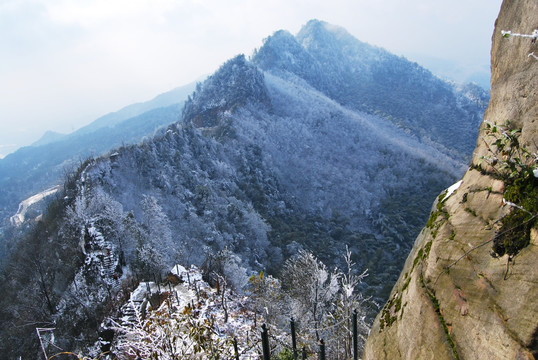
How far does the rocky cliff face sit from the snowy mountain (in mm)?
15405

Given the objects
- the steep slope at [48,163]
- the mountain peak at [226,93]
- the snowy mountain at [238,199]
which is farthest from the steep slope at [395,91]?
the steep slope at [48,163]

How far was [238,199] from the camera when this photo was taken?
64.9 m

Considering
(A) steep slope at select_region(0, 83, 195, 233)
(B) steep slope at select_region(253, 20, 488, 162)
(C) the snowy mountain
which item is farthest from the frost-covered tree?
(B) steep slope at select_region(253, 20, 488, 162)

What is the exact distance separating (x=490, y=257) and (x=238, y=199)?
62248 mm

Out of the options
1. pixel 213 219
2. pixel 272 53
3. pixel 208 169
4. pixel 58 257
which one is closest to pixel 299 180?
pixel 208 169

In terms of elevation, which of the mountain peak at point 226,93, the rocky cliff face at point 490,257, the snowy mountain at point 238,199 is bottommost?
the snowy mountain at point 238,199

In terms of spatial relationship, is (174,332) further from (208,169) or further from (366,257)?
(208,169)

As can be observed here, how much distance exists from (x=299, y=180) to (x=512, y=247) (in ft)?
270

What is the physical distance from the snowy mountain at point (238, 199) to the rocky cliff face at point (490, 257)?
50.5 ft

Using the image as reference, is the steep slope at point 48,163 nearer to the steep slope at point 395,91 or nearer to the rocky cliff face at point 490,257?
the steep slope at point 395,91

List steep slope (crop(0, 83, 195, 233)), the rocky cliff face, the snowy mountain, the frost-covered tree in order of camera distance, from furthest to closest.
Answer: steep slope (crop(0, 83, 195, 233))
the snowy mountain
the frost-covered tree
the rocky cliff face

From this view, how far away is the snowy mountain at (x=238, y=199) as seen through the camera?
113 ft

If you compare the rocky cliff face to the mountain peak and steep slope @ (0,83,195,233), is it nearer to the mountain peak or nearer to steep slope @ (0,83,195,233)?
the mountain peak

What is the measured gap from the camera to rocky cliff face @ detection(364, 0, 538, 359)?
2.96m
